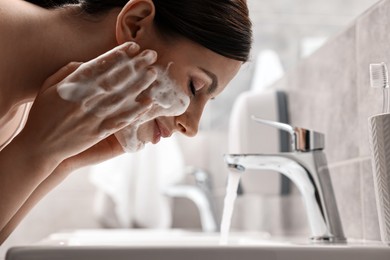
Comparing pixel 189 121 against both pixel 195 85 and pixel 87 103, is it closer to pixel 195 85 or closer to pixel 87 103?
pixel 195 85

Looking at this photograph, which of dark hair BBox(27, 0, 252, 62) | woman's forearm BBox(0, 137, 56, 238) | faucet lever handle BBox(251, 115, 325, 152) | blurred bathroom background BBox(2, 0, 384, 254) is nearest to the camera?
woman's forearm BBox(0, 137, 56, 238)

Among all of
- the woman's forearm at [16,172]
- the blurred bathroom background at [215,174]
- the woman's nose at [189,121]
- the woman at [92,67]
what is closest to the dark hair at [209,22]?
the woman at [92,67]

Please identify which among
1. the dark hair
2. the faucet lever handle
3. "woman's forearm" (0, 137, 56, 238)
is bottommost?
"woman's forearm" (0, 137, 56, 238)

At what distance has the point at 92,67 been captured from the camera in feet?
2.68

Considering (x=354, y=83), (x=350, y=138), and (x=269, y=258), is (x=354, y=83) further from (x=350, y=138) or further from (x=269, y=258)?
(x=269, y=258)

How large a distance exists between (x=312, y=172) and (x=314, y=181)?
1cm

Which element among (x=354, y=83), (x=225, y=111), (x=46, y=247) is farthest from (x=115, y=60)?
(x=225, y=111)

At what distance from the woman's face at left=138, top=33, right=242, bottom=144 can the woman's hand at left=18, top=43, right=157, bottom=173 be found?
39 mm

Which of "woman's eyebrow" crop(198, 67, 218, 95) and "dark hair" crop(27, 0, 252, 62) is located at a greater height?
"dark hair" crop(27, 0, 252, 62)

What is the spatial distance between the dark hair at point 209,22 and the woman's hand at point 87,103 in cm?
6

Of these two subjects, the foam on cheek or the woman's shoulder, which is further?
the woman's shoulder

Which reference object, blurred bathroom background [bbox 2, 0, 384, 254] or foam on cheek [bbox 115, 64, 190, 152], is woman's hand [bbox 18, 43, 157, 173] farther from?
blurred bathroom background [bbox 2, 0, 384, 254]

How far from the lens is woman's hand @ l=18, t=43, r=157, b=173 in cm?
78


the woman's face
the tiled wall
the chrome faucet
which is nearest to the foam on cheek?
the woman's face
